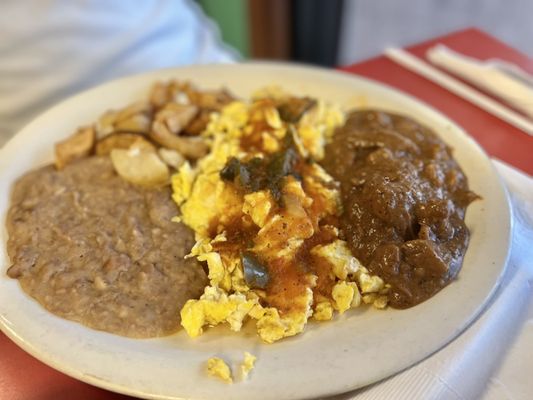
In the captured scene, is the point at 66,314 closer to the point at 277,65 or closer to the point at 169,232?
the point at 169,232

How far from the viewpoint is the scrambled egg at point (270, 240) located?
1577 mm

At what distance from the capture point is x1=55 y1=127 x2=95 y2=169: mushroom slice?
6.88ft

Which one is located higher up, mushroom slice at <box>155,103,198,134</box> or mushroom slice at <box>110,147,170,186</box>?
mushroom slice at <box>155,103,198,134</box>

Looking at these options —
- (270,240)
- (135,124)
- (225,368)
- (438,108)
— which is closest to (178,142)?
(135,124)

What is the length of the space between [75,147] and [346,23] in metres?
3.53

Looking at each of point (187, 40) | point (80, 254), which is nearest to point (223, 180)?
point (80, 254)

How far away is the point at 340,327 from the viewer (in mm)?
1581

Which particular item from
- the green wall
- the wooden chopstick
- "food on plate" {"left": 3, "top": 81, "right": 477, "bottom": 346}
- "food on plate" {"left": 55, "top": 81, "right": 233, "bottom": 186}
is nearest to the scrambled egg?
"food on plate" {"left": 3, "top": 81, "right": 477, "bottom": 346}

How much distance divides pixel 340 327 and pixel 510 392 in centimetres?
48

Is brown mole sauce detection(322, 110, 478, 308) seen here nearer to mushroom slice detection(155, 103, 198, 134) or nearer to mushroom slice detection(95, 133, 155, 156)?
mushroom slice detection(155, 103, 198, 134)

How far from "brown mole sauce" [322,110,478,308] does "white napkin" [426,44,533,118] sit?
0.70 metres

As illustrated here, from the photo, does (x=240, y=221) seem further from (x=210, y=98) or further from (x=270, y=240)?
(x=210, y=98)

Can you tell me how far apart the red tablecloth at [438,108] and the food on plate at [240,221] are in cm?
20

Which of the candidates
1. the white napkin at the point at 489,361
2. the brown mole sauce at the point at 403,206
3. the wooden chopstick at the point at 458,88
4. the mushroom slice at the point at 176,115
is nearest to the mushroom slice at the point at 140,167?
the mushroom slice at the point at 176,115
